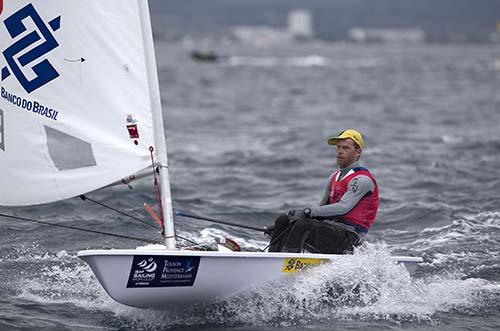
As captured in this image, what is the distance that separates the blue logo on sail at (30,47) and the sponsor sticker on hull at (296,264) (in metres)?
2.13

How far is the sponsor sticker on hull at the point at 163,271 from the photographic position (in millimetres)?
6605

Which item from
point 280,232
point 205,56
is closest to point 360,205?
point 280,232

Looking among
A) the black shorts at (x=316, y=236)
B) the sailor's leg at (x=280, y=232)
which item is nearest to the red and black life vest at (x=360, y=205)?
the black shorts at (x=316, y=236)

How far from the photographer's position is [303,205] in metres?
12.3

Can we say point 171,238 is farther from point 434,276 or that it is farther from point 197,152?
point 197,152

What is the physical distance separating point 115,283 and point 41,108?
134cm

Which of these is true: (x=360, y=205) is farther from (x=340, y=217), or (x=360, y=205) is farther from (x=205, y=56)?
(x=205, y=56)

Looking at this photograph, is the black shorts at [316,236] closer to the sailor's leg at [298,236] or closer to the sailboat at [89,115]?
the sailor's leg at [298,236]

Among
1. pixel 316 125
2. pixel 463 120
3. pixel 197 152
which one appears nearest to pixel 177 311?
pixel 197 152

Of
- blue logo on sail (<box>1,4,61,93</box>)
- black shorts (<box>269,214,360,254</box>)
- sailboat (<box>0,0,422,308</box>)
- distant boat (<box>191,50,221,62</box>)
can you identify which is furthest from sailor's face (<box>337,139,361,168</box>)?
distant boat (<box>191,50,221,62</box>)

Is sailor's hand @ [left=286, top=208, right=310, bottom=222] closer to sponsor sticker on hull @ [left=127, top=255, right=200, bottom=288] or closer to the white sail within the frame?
sponsor sticker on hull @ [left=127, top=255, right=200, bottom=288]

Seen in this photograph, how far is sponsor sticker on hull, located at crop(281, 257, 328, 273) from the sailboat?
36cm

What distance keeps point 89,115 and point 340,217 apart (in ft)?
7.12

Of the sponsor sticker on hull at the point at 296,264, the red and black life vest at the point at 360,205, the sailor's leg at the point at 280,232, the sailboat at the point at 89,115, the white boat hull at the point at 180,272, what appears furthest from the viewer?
the red and black life vest at the point at 360,205
